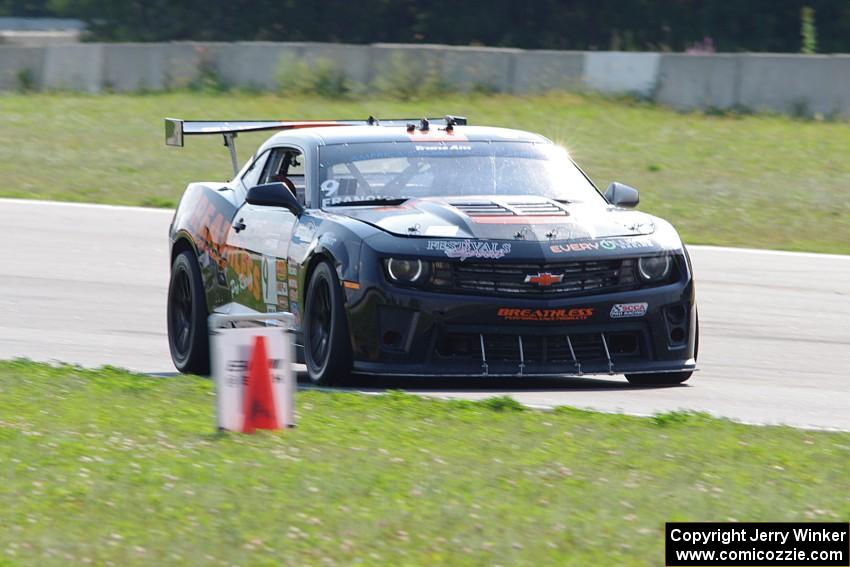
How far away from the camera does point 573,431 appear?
7141 mm

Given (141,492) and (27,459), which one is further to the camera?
(27,459)

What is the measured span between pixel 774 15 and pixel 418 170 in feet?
77.7

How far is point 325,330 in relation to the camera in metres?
8.81

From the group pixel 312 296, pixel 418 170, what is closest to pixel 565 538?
pixel 312 296

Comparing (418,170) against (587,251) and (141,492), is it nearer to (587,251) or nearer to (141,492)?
(587,251)

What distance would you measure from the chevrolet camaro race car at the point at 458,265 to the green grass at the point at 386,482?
2.19ft

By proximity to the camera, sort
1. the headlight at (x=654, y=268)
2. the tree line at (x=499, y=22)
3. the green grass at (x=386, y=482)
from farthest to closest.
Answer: the tree line at (x=499, y=22) → the headlight at (x=654, y=268) → the green grass at (x=386, y=482)

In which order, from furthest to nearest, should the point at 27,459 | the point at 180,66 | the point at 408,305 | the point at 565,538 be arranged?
1. the point at 180,66
2. the point at 408,305
3. the point at 27,459
4. the point at 565,538

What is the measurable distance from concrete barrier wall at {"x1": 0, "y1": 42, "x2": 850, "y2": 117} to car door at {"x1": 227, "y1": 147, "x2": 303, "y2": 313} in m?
12.4

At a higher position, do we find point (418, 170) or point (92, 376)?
point (418, 170)

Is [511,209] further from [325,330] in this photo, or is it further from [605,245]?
[325,330]

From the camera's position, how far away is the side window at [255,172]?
10.3 meters

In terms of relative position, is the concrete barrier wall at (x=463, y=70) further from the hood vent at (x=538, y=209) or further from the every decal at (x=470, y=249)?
the every decal at (x=470, y=249)

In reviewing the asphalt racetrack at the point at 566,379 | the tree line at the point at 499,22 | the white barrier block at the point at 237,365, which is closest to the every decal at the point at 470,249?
the asphalt racetrack at the point at 566,379
